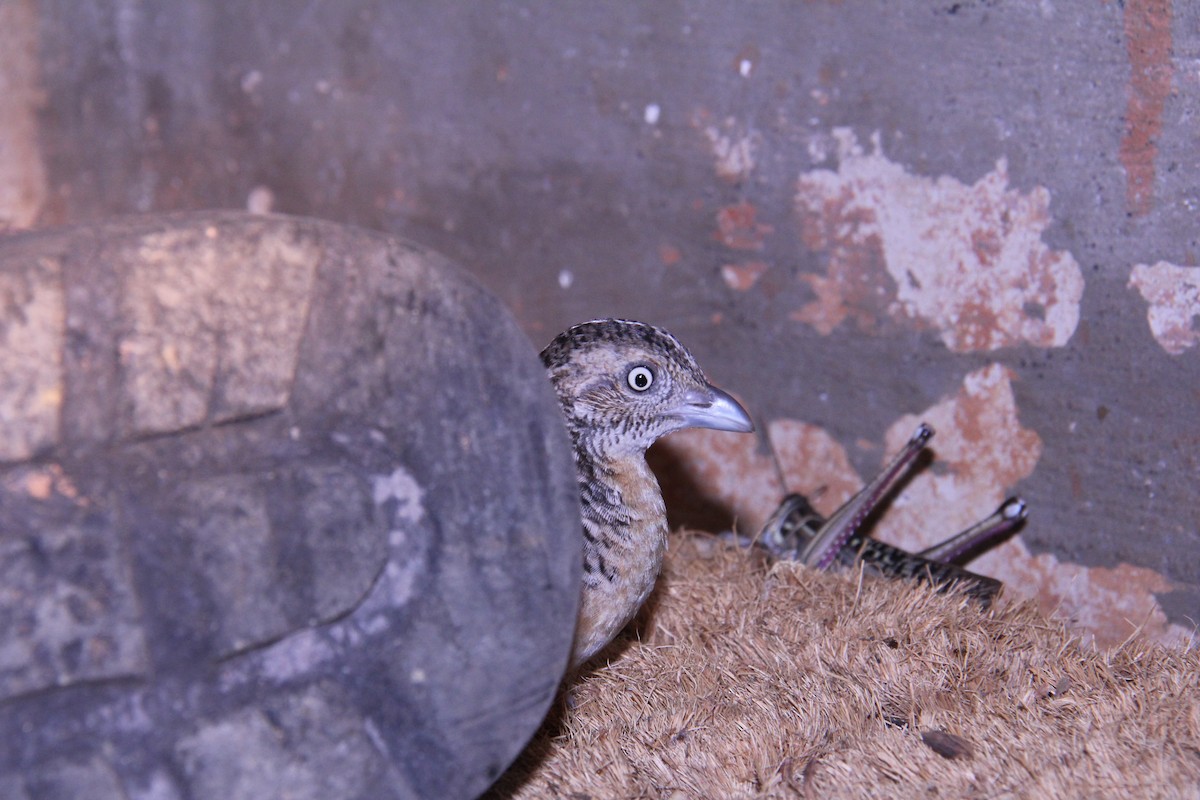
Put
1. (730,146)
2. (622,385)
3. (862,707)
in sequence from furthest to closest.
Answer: (730,146) → (622,385) → (862,707)

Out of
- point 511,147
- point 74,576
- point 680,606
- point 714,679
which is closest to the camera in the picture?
point 74,576

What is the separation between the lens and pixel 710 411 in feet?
8.25

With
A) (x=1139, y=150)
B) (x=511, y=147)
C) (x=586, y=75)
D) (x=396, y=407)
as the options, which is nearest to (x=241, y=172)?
(x=511, y=147)

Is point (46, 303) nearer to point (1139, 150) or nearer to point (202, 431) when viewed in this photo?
point (202, 431)

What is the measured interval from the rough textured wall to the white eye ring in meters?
1.03

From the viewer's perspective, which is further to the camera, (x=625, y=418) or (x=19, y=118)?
(x=19, y=118)

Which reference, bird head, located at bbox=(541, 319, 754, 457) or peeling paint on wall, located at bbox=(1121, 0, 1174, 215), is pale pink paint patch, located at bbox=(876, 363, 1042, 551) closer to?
peeling paint on wall, located at bbox=(1121, 0, 1174, 215)

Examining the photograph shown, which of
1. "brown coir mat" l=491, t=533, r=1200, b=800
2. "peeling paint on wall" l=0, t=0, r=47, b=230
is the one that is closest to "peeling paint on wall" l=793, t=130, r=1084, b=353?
"brown coir mat" l=491, t=533, r=1200, b=800

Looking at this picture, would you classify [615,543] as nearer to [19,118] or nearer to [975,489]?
[975,489]

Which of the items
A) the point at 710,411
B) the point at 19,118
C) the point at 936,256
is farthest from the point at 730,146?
the point at 19,118

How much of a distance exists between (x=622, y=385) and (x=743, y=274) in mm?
1125

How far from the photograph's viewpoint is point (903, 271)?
3082 millimetres

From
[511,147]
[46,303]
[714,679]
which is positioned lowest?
[714,679]

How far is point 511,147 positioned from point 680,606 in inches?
74.8
